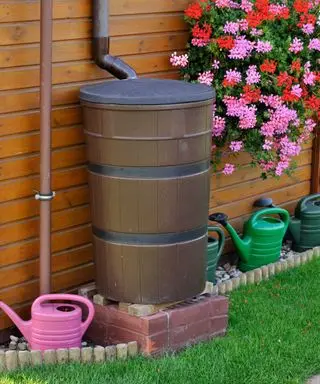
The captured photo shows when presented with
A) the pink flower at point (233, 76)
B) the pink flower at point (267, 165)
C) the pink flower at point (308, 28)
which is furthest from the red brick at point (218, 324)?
the pink flower at point (308, 28)

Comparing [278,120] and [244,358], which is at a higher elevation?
[278,120]

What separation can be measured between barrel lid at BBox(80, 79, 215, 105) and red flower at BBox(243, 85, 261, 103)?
762mm

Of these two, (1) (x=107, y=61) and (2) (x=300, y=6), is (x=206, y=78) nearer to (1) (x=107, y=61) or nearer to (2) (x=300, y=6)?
(1) (x=107, y=61)

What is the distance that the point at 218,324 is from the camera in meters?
4.85

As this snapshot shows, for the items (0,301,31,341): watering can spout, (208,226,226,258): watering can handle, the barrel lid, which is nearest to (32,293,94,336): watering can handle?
(0,301,31,341): watering can spout

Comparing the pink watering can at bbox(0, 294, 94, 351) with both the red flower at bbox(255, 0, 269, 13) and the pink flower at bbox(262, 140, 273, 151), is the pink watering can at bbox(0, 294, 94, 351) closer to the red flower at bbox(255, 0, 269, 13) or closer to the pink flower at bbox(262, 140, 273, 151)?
the pink flower at bbox(262, 140, 273, 151)

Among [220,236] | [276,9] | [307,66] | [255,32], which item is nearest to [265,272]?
[220,236]

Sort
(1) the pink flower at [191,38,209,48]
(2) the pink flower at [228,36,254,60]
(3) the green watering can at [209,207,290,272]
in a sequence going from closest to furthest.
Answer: (2) the pink flower at [228,36,254,60] → (1) the pink flower at [191,38,209,48] → (3) the green watering can at [209,207,290,272]

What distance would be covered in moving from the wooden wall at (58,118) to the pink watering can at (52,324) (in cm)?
29

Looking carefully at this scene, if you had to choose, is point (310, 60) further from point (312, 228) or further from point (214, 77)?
point (312, 228)

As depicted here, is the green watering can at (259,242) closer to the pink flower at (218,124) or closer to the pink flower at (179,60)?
the pink flower at (218,124)

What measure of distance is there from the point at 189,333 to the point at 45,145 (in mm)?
1288

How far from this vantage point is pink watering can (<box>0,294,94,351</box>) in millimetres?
4379

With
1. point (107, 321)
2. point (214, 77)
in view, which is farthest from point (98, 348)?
point (214, 77)
